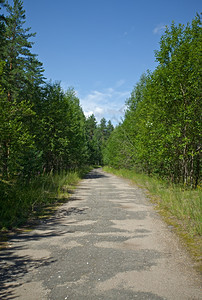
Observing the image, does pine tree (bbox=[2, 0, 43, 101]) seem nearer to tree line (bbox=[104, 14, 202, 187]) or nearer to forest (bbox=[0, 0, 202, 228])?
forest (bbox=[0, 0, 202, 228])

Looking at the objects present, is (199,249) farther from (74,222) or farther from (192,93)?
(192,93)

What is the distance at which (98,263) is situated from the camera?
154 inches

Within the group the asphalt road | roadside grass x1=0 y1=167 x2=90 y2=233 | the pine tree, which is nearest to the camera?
the asphalt road

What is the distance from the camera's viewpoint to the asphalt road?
305 cm

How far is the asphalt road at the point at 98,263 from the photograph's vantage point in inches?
120

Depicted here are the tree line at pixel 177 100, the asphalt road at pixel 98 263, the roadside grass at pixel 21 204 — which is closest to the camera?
the asphalt road at pixel 98 263

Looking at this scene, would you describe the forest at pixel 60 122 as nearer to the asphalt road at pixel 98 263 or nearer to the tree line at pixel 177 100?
the tree line at pixel 177 100

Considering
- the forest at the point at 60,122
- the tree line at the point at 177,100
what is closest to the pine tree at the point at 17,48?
the forest at the point at 60,122

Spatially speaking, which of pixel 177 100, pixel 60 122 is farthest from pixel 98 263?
pixel 60 122

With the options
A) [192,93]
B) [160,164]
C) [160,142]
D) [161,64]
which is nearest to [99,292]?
[160,142]

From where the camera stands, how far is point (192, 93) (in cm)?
1156

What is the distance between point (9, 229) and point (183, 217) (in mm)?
5007

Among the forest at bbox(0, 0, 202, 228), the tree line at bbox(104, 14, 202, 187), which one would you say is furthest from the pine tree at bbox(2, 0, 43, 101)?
the tree line at bbox(104, 14, 202, 187)

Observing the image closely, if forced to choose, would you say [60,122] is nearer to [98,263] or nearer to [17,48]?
[17,48]
